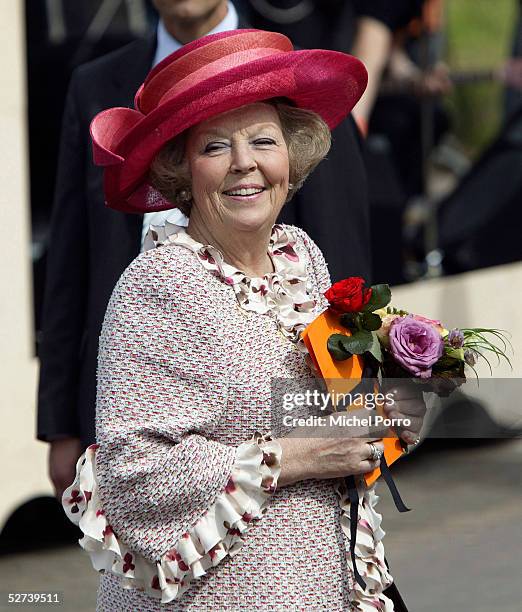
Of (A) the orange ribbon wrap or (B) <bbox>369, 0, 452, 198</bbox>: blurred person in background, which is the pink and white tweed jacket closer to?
(A) the orange ribbon wrap

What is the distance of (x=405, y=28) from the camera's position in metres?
6.69

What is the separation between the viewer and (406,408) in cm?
233

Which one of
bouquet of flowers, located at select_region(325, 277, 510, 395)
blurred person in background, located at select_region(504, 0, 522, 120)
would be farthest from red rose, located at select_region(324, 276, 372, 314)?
blurred person in background, located at select_region(504, 0, 522, 120)

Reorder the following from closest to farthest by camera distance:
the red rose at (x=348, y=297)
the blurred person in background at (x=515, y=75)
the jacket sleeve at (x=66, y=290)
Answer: the red rose at (x=348, y=297)
the jacket sleeve at (x=66, y=290)
the blurred person in background at (x=515, y=75)

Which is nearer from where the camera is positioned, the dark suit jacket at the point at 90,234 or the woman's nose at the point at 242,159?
the woman's nose at the point at 242,159

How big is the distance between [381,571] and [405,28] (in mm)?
4681

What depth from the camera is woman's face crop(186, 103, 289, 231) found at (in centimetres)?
248

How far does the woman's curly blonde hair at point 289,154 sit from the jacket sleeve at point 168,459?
1.08ft

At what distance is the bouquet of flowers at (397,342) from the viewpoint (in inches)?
91.1

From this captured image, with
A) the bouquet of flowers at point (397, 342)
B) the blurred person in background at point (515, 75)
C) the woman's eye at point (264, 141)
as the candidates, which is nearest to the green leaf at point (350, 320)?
the bouquet of flowers at point (397, 342)

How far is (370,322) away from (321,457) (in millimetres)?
262

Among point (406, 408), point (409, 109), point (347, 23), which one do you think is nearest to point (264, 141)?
point (406, 408)

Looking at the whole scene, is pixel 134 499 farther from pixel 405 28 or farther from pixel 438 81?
pixel 438 81

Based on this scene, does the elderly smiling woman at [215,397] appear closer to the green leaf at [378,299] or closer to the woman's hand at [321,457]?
the woman's hand at [321,457]
